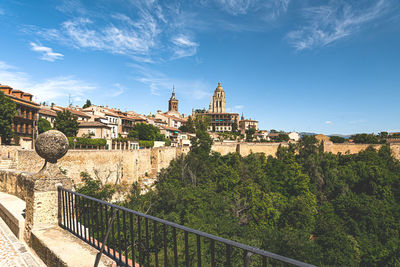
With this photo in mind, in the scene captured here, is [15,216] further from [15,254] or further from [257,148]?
[257,148]

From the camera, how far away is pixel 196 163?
163 ft

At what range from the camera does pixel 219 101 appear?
126250 millimetres

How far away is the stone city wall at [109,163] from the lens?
22.5 m

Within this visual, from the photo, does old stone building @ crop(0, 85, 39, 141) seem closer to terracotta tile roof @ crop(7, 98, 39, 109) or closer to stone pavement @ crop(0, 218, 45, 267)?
terracotta tile roof @ crop(7, 98, 39, 109)

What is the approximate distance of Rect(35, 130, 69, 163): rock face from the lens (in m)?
5.13

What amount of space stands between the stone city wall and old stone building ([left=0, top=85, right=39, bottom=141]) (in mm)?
12010

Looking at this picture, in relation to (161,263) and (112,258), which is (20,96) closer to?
(161,263)

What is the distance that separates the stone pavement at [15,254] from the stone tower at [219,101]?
121 meters

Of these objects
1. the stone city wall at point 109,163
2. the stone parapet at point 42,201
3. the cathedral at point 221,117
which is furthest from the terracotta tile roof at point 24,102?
the cathedral at point 221,117

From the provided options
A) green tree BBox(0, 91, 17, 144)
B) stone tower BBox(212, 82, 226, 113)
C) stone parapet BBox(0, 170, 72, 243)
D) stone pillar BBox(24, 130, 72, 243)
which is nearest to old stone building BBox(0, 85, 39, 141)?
green tree BBox(0, 91, 17, 144)

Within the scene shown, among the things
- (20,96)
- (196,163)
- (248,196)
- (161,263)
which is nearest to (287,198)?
(248,196)

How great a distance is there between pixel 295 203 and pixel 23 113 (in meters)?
42.5

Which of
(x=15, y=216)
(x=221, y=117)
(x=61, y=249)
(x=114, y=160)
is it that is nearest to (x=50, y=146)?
(x=61, y=249)

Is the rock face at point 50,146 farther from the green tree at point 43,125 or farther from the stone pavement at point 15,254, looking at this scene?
the green tree at point 43,125
